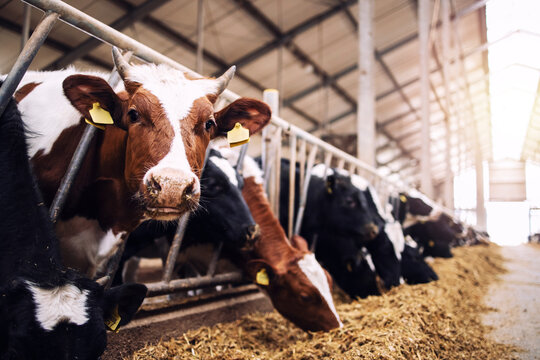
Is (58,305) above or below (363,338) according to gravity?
above

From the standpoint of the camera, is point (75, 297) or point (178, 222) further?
point (178, 222)

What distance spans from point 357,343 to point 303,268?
0.82m

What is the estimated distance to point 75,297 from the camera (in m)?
1.25

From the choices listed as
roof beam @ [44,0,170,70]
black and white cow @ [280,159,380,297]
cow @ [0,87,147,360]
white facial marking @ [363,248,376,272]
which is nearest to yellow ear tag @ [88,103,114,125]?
cow @ [0,87,147,360]

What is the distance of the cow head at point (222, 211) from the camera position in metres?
2.71

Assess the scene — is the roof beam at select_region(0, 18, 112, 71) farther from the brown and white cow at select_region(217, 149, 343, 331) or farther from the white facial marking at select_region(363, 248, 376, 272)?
the white facial marking at select_region(363, 248, 376, 272)

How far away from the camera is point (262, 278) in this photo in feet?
9.08

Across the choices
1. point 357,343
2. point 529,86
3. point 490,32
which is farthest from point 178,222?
point 529,86

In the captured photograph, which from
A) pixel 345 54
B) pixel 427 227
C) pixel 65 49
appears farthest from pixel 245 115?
pixel 345 54

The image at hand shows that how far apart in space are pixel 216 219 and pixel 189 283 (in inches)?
19.7

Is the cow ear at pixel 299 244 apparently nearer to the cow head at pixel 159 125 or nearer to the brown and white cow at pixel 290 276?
the brown and white cow at pixel 290 276

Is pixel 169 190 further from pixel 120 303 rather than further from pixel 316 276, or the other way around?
pixel 316 276

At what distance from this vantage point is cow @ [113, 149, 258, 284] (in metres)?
2.72

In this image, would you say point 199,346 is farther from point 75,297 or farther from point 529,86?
point 529,86
